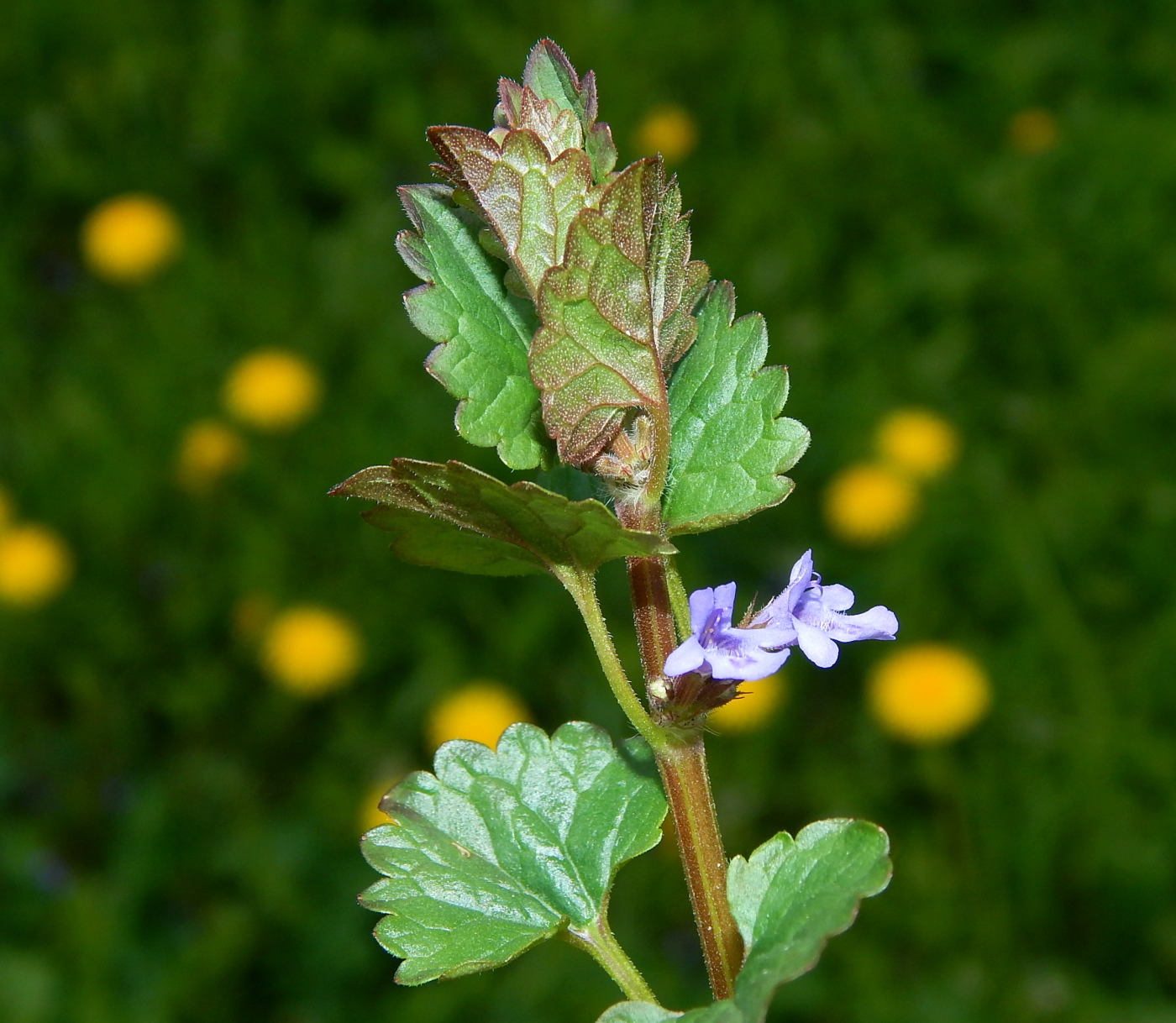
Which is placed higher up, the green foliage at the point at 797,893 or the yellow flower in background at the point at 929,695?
the green foliage at the point at 797,893

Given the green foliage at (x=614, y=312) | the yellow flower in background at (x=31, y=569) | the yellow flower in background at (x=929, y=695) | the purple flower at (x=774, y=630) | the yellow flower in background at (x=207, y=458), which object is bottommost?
the yellow flower in background at (x=929, y=695)

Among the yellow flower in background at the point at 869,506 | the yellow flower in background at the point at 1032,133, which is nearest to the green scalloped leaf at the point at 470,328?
the yellow flower in background at the point at 869,506

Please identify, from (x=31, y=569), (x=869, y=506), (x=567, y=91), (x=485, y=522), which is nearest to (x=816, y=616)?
(x=485, y=522)

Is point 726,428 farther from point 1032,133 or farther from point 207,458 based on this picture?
point 1032,133

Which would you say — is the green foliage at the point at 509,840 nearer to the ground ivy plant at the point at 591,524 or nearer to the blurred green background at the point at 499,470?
the ground ivy plant at the point at 591,524

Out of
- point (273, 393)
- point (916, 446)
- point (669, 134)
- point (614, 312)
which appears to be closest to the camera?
point (614, 312)

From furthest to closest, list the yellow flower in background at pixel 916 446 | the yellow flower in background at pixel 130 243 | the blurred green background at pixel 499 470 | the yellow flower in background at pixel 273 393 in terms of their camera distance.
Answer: the yellow flower in background at pixel 130 243 < the yellow flower in background at pixel 273 393 < the yellow flower in background at pixel 916 446 < the blurred green background at pixel 499 470

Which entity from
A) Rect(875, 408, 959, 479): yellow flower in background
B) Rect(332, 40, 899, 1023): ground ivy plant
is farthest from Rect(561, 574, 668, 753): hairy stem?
Rect(875, 408, 959, 479): yellow flower in background
